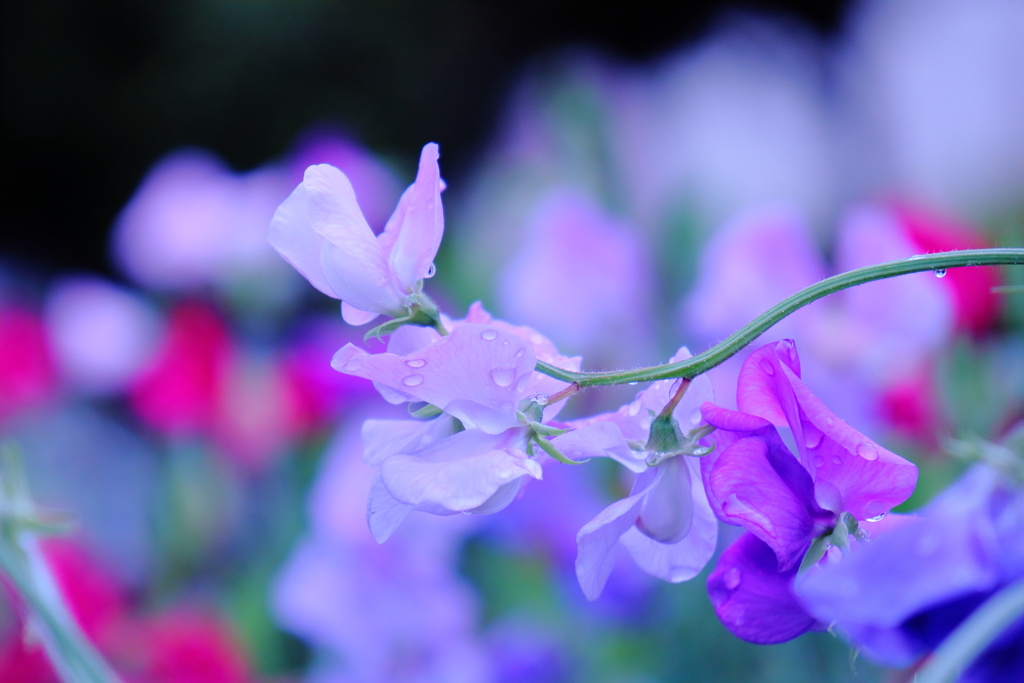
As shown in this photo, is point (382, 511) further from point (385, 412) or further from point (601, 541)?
point (385, 412)

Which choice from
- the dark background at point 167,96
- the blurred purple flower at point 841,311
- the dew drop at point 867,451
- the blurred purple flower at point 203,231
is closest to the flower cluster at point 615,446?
the dew drop at point 867,451

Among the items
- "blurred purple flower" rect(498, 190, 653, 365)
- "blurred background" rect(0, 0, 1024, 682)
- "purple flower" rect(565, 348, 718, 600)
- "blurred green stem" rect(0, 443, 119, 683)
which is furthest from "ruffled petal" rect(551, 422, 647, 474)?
"blurred purple flower" rect(498, 190, 653, 365)

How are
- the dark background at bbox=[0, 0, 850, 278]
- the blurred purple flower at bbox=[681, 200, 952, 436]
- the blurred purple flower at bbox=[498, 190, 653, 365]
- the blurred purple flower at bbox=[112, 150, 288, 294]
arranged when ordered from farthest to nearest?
the dark background at bbox=[0, 0, 850, 278], the blurred purple flower at bbox=[112, 150, 288, 294], the blurred purple flower at bbox=[498, 190, 653, 365], the blurred purple flower at bbox=[681, 200, 952, 436]

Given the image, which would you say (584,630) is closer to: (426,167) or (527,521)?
(527,521)

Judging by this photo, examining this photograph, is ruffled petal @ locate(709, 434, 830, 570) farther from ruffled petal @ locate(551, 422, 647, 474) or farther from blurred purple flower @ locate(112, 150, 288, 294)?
blurred purple flower @ locate(112, 150, 288, 294)

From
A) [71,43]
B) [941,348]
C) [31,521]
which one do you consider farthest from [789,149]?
[31,521]

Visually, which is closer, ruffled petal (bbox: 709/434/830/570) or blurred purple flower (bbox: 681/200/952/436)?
ruffled petal (bbox: 709/434/830/570)
